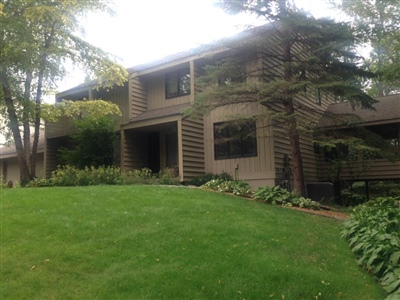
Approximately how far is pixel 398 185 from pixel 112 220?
13.0 m

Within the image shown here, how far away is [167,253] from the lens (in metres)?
6.03

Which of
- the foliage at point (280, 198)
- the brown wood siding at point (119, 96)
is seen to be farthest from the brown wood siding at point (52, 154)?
the foliage at point (280, 198)

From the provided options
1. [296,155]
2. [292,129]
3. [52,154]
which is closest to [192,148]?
[296,155]

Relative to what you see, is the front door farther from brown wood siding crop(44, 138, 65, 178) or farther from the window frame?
brown wood siding crop(44, 138, 65, 178)

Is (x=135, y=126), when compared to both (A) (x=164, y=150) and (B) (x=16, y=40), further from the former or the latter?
(B) (x=16, y=40)

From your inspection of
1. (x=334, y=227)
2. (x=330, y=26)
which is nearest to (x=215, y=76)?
(x=330, y=26)

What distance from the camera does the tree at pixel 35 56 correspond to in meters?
14.9

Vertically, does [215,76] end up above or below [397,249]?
above

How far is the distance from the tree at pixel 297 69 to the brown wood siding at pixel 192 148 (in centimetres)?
291

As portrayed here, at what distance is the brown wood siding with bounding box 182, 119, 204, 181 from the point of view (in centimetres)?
1523

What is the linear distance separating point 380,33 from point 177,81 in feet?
27.2

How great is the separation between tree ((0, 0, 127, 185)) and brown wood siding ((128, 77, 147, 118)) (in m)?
0.97

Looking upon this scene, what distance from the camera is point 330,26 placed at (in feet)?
39.9

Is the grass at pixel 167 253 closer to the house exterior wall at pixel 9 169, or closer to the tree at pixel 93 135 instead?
the tree at pixel 93 135
